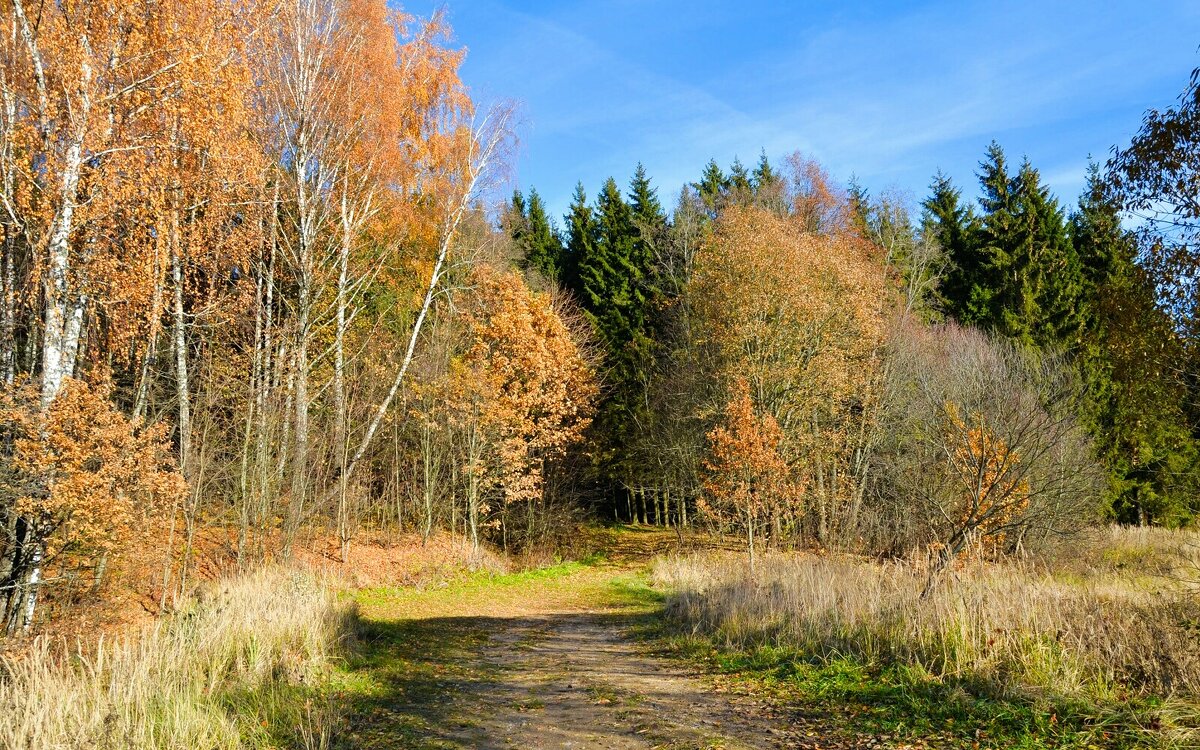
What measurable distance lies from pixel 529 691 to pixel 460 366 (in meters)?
15.7

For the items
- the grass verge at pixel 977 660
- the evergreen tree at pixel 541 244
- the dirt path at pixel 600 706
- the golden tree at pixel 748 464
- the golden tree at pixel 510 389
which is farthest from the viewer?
the evergreen tree at pixel 541 244

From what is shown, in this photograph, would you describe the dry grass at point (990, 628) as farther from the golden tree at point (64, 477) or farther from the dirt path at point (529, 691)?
the golden tree at point (64, 477)

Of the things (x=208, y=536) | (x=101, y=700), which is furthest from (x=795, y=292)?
(x=101, y=700)

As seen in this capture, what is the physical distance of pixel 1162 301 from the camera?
27.0 feet

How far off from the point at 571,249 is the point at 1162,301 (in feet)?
116

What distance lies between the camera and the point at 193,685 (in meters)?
5.79

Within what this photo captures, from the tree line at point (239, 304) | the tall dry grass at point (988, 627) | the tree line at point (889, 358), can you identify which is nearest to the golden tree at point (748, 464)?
the tree line at point (889, 358)

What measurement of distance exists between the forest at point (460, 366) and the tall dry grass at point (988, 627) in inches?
2.7

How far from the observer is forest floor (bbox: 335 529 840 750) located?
226 inches

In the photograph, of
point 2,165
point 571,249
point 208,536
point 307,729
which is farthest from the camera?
point 571,249

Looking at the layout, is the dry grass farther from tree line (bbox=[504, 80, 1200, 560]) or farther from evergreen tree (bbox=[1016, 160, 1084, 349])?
evergreen tree (bbox=[1016, 160, 1084, 349])

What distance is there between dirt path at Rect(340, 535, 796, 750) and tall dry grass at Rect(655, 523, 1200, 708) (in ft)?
4.92

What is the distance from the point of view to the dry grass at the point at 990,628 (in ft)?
19.2

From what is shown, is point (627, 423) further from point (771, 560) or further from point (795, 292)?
point (771, 560)
